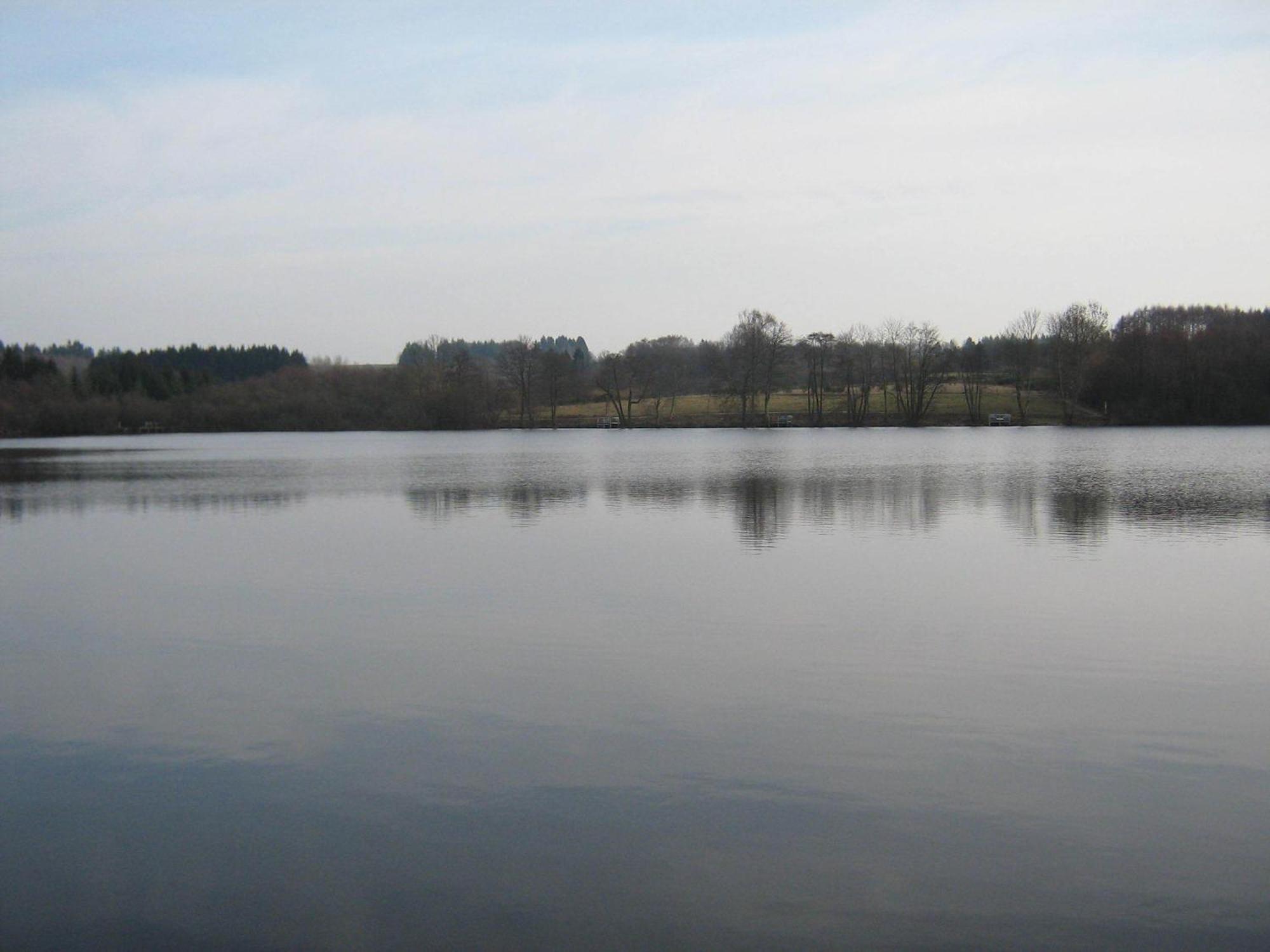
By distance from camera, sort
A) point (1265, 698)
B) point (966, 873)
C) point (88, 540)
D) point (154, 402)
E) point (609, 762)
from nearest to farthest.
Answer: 1. point (966, 873)
2. point (609, 762)
3. point (1265, 698)
4. point (88, 540)
5. point (154, 402)

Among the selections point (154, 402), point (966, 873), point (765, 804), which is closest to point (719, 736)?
point (765, 804)

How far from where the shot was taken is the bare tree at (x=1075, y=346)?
8588cm

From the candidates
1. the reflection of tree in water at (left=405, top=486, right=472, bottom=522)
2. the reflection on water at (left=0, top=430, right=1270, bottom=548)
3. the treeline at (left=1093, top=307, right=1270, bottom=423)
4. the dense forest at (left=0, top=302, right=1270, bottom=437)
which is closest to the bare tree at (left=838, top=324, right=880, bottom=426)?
the dense forest at (left=0, top=302, right=1270, bottom=437)

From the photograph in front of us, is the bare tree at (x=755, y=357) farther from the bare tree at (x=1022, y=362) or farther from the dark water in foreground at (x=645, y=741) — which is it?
the dark water in foreground at (x=645, y=741)

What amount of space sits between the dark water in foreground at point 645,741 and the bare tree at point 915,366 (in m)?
74.8

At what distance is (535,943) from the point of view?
5.26 m

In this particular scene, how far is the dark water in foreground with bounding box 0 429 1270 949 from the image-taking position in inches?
222

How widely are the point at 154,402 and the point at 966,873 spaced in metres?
107

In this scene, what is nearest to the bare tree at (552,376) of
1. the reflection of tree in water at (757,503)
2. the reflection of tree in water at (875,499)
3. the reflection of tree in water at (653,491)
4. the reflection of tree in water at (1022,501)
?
the reflection of tree in water at (653,491)

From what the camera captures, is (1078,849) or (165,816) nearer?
(1078,849)

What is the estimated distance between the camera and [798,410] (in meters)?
103

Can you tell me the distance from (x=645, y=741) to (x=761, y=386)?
88.4 m

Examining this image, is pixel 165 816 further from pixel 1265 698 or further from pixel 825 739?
pixel 1265 698

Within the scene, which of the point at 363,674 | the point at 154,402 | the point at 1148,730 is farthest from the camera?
the point at 154,402
